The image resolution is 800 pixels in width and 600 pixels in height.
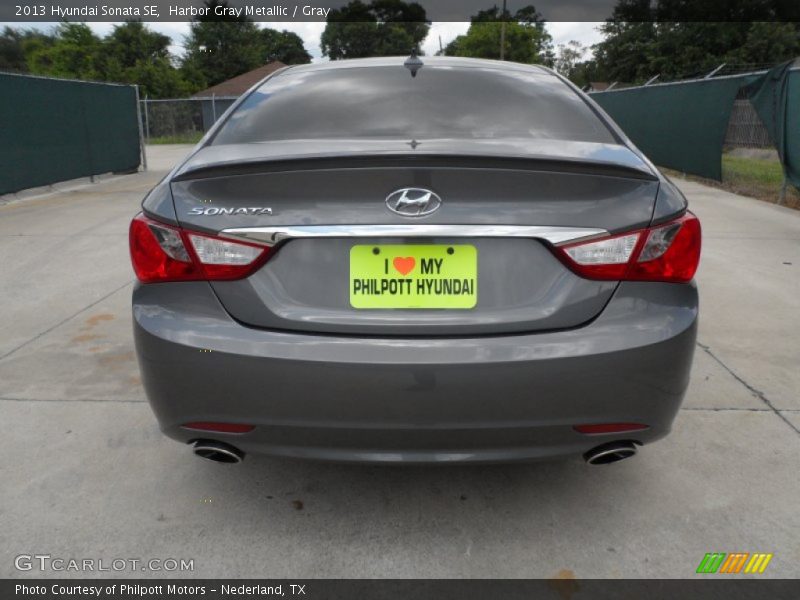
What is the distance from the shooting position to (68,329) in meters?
4.25

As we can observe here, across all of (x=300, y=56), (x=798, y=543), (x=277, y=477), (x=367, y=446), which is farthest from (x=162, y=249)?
(x=300, y=56)

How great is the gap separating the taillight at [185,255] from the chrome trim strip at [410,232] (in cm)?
4

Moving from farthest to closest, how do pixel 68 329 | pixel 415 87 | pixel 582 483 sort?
pixel 68 329 → pixel 415 87 → pixel 582 483

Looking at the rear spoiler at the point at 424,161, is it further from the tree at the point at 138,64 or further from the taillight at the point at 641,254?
the tree at the point at 138,64

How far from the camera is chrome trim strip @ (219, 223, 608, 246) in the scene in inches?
71.4

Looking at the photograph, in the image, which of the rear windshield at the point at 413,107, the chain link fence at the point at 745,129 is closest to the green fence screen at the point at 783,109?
the chain link fence at the point at 745,129

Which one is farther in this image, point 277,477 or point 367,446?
point 277,477

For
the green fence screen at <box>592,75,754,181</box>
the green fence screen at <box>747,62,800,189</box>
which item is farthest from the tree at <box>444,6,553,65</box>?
the green fence screen at <box>747,62,800,189</box>

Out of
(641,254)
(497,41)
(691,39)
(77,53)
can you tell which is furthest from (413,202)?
(497,41)

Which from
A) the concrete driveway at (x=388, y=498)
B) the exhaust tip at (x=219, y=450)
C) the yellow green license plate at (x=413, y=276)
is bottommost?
the concrete driveway at (x=388, y=498)

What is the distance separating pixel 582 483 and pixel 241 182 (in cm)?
166

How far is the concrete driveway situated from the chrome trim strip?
0.73m

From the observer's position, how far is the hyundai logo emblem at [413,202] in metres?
1.82

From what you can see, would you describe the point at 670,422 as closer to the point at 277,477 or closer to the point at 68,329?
the point at 277,477
